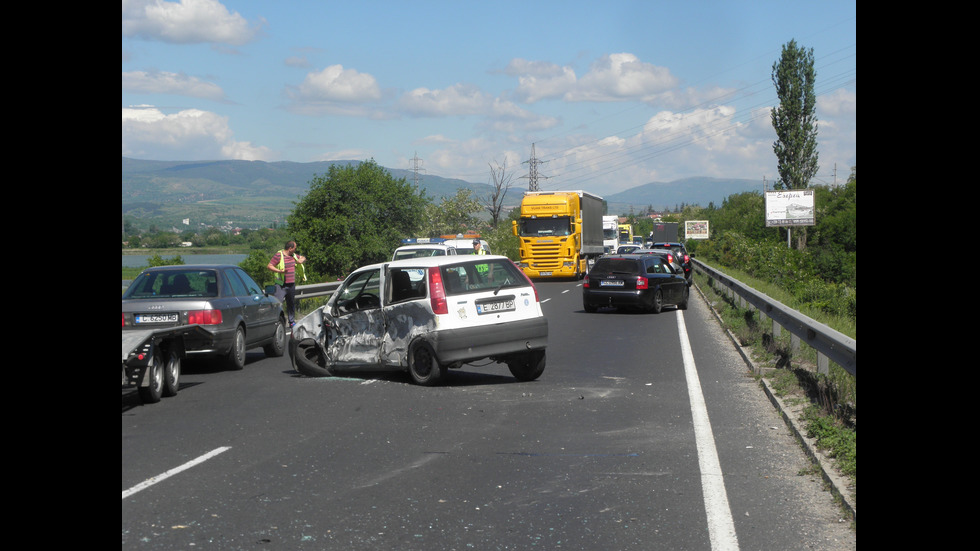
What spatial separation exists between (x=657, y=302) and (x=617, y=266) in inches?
52.9

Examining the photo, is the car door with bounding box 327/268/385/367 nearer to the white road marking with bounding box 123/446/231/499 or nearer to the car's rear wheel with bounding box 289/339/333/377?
the car's rear wheel with bounding box 289/339/333/377

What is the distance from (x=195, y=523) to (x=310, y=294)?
18.3 metres

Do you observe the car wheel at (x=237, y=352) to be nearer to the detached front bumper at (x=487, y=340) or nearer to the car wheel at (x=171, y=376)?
the car wheel at (x=171, y=376)

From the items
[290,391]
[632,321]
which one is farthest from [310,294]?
[290,391]

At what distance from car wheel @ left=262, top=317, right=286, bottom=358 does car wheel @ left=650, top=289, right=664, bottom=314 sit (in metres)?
10.9

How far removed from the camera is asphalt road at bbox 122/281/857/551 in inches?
216

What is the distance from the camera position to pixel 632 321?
21.9m

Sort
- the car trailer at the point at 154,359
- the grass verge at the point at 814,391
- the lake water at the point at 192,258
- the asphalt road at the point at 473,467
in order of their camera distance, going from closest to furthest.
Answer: the asphalt road at the point at 473,467, the grass verge at the point at 814,391, the car trailer at the point at 154,359, the lake water at the point at 192,258

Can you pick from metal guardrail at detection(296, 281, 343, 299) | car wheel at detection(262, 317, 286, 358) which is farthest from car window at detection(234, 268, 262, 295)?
metal guardrail at detection(296, 281, 343, 299)

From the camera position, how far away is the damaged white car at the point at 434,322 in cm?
1147

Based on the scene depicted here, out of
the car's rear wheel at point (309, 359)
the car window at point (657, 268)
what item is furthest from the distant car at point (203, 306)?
the car window at point (657, 268)

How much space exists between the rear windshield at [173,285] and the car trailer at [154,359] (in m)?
1.54

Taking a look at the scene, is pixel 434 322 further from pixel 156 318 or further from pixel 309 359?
pixel 156 318
